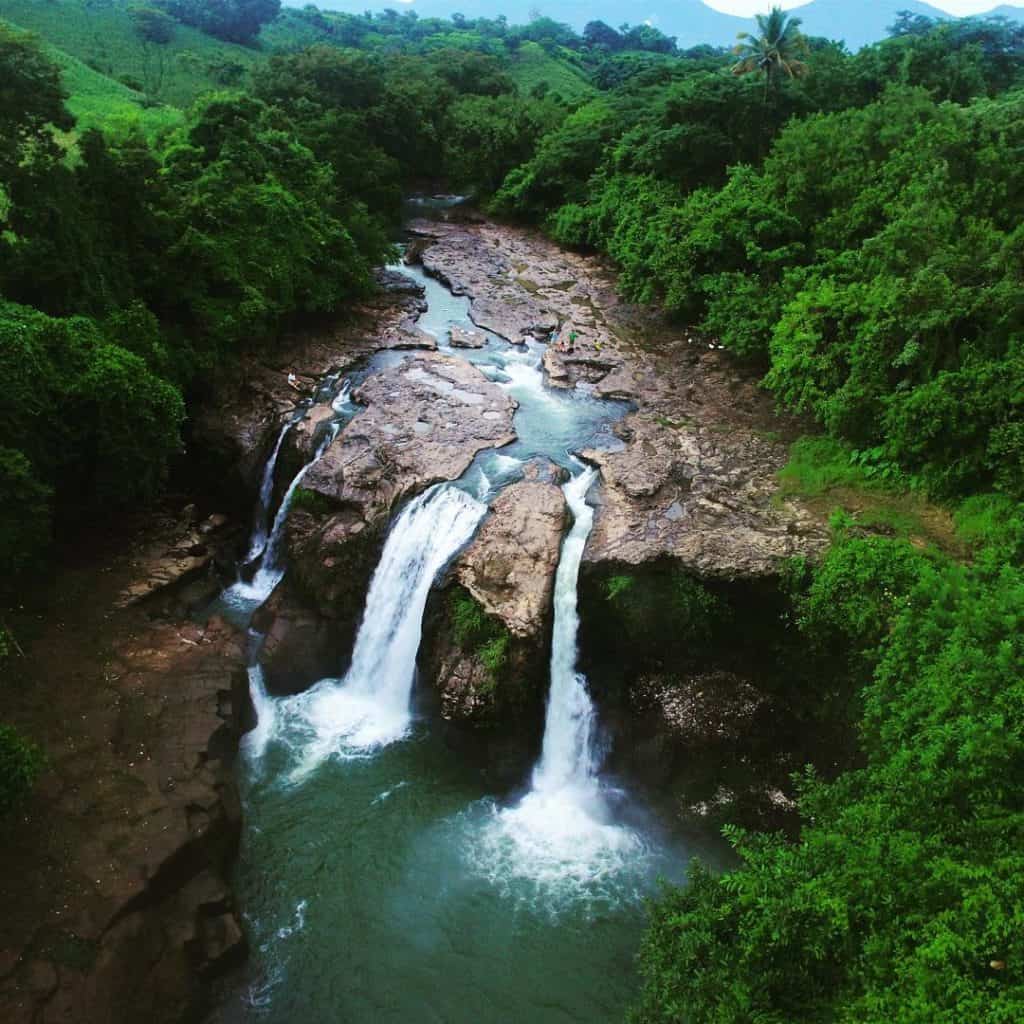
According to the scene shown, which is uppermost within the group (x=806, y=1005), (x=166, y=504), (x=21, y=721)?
(x=806, y=1005)

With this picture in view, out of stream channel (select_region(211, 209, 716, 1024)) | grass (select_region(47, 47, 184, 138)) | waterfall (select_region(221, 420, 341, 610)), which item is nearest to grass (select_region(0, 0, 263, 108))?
grass (select_region(47, 47, 184, 138))

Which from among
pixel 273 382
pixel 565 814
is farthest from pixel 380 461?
pixel 565 814

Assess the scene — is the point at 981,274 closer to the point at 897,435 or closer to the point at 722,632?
the point at 897,435

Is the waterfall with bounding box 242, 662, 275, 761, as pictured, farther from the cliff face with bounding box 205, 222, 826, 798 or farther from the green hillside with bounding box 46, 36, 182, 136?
the green hillside with bounding box 46, 36, 182, 136

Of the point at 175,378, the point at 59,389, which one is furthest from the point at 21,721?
the point at 175,378

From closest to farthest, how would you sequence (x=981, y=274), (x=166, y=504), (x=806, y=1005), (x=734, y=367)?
(x=806, y=1005), (x=981, y=274), (x=166, y=504), (x=734, y=367)

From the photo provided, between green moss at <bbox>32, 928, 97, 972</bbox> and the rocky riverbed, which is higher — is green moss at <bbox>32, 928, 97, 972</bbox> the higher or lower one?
the lower one

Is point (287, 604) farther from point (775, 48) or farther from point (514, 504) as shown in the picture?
point (775, 48)
